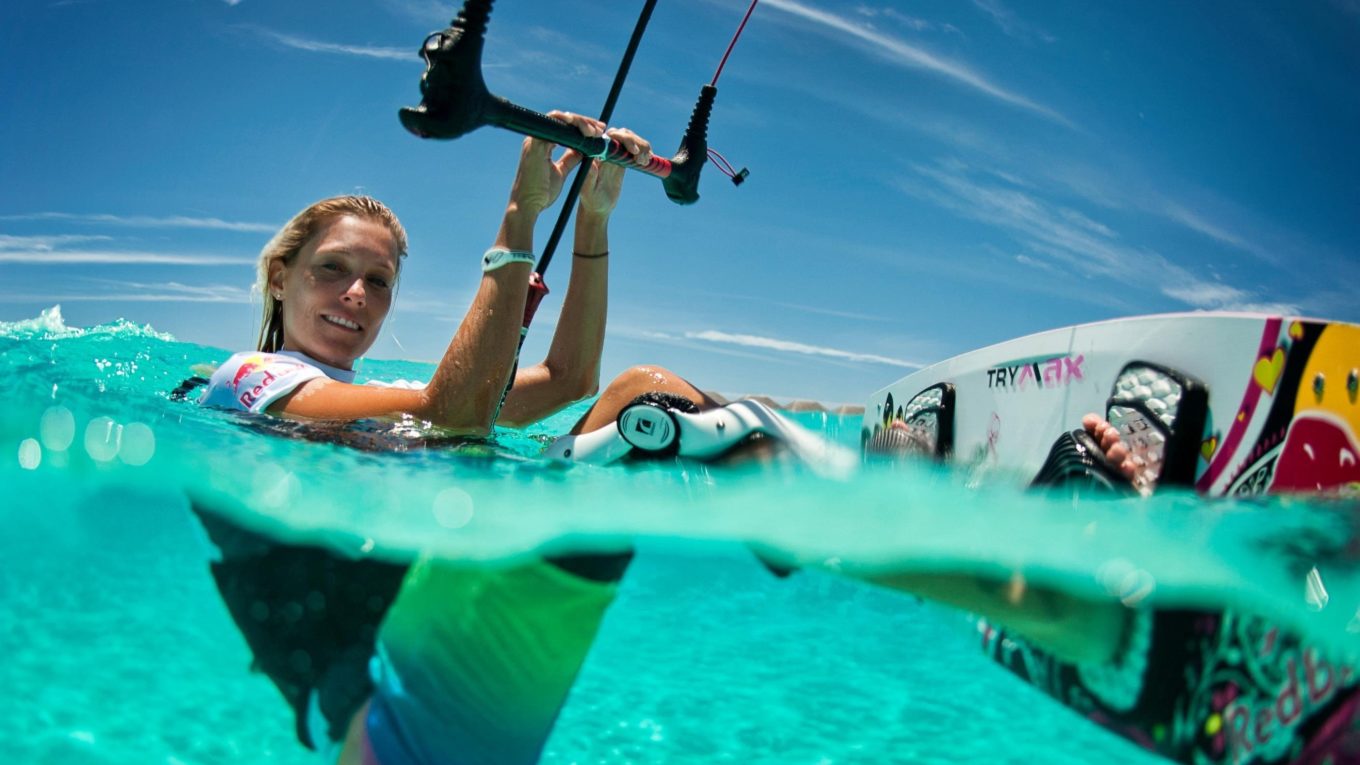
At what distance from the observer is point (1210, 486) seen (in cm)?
215

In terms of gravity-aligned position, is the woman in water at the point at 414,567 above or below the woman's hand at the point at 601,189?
below

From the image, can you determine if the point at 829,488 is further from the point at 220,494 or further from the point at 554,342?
the point at 220,494

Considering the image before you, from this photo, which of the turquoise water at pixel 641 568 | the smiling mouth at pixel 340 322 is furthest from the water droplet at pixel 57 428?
the smiling mouth at pixel 340 322

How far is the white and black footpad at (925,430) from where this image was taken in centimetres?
319

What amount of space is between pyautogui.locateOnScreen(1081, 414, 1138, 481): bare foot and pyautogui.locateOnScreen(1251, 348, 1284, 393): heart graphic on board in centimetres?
39

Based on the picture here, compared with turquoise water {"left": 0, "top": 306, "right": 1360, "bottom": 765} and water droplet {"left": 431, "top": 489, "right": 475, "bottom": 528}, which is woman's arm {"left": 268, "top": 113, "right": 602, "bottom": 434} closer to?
turquoise water {"left": 0, "top": 306, "right": 1360, "bottom": 765}

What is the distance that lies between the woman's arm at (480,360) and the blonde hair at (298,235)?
782 mm

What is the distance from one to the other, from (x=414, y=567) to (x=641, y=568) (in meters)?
1.51

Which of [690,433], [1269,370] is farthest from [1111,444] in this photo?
[690,433]

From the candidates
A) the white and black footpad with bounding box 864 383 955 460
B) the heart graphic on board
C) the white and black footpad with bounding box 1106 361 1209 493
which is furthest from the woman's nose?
the heart graphic on board

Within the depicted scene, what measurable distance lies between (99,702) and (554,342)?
2.87 meters

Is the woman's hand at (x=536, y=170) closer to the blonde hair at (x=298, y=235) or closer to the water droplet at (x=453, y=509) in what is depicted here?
the blonde hair at (x=298, y=235)

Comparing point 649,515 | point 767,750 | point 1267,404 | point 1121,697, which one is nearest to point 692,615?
point 767,750

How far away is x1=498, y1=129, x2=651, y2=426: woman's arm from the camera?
10.6ft
